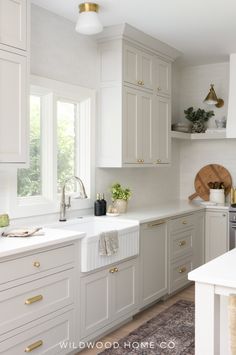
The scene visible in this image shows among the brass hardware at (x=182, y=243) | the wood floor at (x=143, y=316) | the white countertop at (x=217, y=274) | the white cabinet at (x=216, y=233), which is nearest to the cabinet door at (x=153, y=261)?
the wood floor at (x=143, y=316)

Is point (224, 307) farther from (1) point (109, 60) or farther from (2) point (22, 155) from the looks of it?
(1) point (109, 60)

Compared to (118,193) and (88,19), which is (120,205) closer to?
(118,193)

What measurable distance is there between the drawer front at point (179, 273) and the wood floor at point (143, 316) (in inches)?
3.8

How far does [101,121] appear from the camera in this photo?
13.4 ft

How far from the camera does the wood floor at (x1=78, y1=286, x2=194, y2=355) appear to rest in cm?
329

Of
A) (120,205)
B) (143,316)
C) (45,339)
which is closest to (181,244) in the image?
(120,205)

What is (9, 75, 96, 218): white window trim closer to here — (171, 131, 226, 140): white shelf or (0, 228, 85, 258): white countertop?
(0, 228, 85, 258): white countertop

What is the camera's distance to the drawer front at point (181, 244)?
4328mm

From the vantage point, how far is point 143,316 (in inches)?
150

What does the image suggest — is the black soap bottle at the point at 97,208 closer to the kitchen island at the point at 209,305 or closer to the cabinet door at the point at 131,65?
the cabinet door at the point at 131,65

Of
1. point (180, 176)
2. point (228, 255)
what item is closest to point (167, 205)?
point (180, 176)

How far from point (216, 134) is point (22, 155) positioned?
2.97 metres

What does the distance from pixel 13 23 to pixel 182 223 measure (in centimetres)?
266

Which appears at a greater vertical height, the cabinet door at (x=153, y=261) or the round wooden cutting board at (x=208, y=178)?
the round wooden cutting board at (x=208, y=178)
